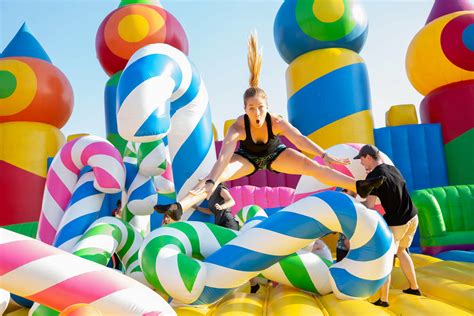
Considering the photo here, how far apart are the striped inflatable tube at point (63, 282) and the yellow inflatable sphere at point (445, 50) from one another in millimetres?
5406

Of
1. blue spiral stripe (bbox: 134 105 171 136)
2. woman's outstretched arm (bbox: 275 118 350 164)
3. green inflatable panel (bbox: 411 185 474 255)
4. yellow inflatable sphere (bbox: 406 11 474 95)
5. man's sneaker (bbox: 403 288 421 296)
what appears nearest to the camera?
blue spiral stripe (bbox: 134 105 171 136)

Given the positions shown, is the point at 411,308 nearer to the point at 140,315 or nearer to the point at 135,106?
the point at 140,315

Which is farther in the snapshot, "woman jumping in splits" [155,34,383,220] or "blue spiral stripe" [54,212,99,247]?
"blue spiral stripe" [54,212,99,247]

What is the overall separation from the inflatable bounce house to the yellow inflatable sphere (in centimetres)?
2

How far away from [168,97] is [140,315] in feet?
5.26

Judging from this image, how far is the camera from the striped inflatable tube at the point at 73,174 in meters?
2.82

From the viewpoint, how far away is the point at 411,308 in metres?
Answer: 2.04

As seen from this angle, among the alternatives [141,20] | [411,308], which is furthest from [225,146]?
[141,20]

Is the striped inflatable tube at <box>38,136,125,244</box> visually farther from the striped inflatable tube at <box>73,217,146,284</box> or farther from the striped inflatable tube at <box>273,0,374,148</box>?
the striped inflatable tube at <box>273,0,374,148</box>

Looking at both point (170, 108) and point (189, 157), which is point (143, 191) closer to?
point (189, 157)

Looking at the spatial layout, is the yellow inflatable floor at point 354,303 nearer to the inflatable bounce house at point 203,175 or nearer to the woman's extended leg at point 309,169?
the inflatable bounce house at point 203,175

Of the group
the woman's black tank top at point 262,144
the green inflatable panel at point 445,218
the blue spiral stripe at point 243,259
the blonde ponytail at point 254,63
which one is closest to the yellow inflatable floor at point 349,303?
the blue spiral stripe at point 243,259

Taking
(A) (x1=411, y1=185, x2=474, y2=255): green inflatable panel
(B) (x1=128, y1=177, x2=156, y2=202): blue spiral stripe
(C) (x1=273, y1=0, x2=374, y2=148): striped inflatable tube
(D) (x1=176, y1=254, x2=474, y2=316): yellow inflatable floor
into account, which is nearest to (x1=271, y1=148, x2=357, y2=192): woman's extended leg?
(D) (x1=176, y1=254, x2=474, y2=316): yellow inflatable floor

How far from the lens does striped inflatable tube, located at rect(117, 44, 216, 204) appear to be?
231cm
